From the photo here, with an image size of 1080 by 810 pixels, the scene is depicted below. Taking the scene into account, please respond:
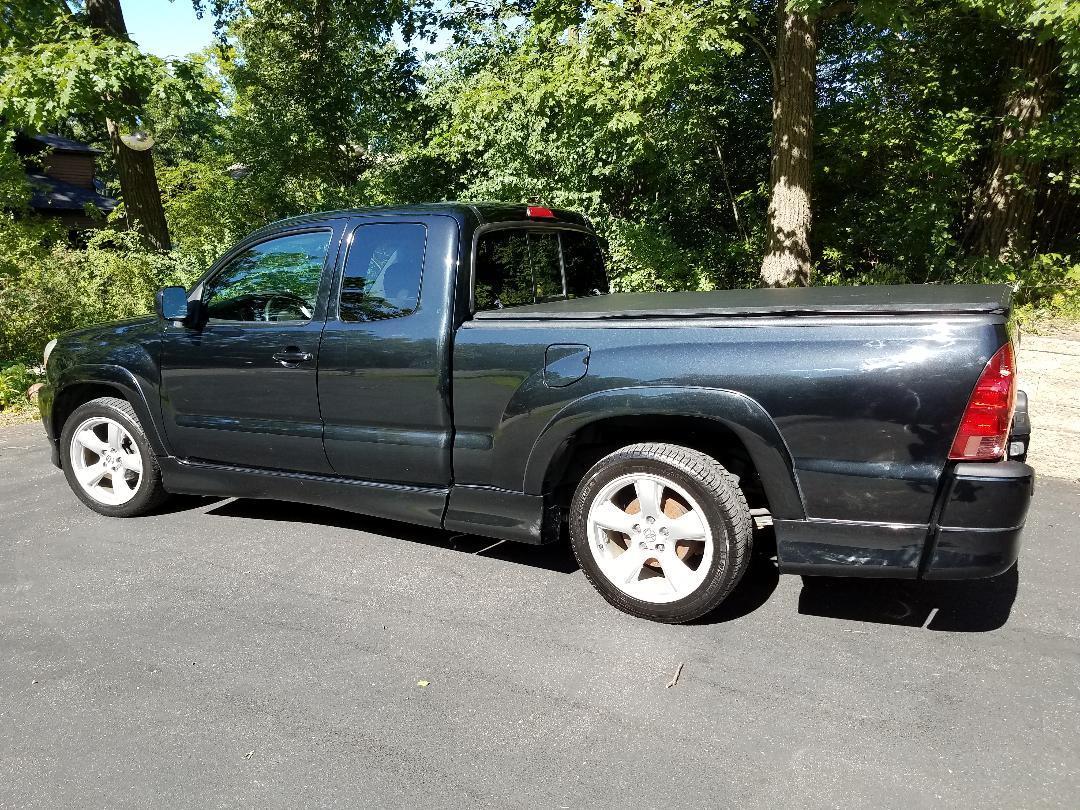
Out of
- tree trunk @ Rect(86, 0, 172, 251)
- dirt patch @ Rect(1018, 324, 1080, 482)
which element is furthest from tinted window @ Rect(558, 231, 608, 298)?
tree trunk @ Rect(86, 0, 172, 251)

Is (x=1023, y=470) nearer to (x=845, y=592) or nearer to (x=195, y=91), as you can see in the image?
(x=845, y=592)

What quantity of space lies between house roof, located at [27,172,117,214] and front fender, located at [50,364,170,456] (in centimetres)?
2913

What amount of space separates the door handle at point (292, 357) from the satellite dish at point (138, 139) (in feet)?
28.8

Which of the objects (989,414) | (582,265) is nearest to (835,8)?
(582,265)

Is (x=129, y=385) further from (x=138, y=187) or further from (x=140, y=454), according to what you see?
(x=138, y=187)

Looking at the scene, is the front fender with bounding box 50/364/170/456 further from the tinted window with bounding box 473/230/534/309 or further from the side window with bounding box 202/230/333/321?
the tinted window with bounding box 473/230/534/309

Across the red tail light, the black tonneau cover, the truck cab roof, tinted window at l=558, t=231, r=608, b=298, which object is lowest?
the red tail light

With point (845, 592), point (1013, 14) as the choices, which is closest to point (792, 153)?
point (1013, 14)

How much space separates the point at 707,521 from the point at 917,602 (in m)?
1.15

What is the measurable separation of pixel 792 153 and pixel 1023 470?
7420mm

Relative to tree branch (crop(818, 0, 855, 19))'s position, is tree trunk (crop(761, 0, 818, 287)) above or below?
below

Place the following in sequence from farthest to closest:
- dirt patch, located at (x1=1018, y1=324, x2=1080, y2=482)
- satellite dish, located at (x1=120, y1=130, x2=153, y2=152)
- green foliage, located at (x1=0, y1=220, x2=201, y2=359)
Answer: satellite dish, located at (x1=120, y1=130, x2=153, y2=152) → green foliage, located at (x1=0, y1=220, x2=201, y2=359) → dirt patch, located at (x1=1018, y1=324, x2=1080, y2=482)

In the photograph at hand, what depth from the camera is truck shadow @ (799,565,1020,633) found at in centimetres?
350

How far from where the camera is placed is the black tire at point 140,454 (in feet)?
16.4
